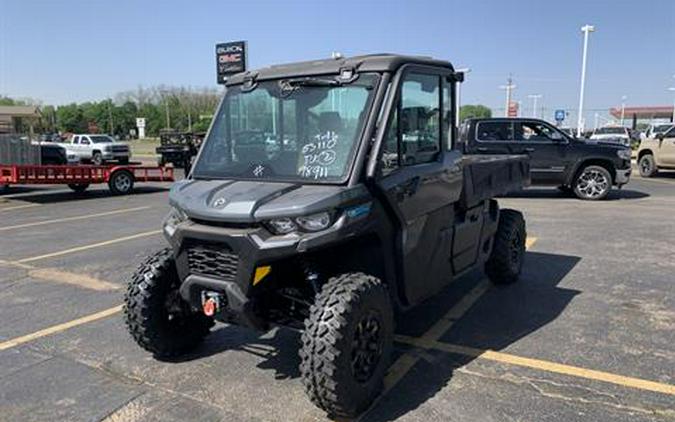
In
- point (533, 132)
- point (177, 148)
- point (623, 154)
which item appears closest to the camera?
point (623, 154)

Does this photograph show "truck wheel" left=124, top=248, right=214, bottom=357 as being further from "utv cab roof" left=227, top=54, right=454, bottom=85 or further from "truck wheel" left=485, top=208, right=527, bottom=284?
"truck wheel" left=485, top=208, right=527, bottom=284

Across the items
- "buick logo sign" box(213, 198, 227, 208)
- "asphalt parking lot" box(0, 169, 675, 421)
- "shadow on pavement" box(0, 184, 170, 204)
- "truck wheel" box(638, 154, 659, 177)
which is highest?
"buick logo sign" box(213, 198, 227, 208)

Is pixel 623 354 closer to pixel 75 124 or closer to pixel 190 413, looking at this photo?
pixel 190 413

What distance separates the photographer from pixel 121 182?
687 inches

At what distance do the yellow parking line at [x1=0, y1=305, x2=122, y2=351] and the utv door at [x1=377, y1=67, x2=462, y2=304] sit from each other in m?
3.13

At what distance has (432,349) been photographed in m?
4.61

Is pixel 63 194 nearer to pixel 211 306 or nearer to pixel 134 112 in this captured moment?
pixel 211 306

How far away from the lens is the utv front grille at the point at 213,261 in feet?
11.8

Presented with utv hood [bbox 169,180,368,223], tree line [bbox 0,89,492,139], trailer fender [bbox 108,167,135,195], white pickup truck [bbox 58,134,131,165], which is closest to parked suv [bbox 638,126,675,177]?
trailer fender [bbox 108,167,135,195]

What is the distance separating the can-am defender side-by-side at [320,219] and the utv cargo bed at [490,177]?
38 centimetres

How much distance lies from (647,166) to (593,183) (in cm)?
846

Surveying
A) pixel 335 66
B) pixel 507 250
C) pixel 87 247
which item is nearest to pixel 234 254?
pixel 335 66

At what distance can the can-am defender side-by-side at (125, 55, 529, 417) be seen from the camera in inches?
135

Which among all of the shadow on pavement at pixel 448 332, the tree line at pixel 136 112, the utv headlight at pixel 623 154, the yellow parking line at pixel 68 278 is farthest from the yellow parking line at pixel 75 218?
the tree line at pixel 136 112
